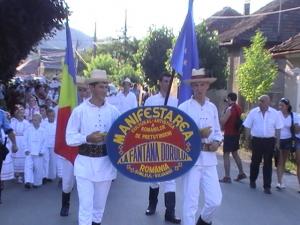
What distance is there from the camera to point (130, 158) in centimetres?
619

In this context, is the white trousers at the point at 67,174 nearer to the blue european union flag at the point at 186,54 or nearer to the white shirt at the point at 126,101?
the blue european union flag at the point at 186,54

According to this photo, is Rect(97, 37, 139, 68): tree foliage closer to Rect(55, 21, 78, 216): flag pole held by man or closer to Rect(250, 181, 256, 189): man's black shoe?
Rect(250, 181, 256, 189): man's black shoe

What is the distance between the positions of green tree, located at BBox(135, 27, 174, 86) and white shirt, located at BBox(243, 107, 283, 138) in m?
24.7

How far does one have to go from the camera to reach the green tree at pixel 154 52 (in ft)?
119

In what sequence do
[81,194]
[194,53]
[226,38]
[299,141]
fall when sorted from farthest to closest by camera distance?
1. [226,38]
2. [299,141]
3. [194,53]
4. [81,194]

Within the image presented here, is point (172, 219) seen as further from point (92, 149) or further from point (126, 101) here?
point (126, 101)

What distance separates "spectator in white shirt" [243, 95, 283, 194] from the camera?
1112 centimetres

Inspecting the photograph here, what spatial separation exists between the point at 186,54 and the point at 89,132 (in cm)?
238

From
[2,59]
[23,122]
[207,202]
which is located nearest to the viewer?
[207,202]

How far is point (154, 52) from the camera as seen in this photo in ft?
120

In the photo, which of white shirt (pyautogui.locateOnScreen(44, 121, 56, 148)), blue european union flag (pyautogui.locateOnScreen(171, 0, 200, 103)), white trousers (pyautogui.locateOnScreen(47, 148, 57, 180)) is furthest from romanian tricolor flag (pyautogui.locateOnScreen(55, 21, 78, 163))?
white trousers (pyautogui.locateOnScreen(47, 148, 57, 180))

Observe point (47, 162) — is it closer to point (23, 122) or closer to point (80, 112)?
point (23, 122)

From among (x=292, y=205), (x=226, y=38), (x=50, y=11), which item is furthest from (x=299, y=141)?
(x=226, y=38)

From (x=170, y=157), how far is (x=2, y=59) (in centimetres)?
1171
